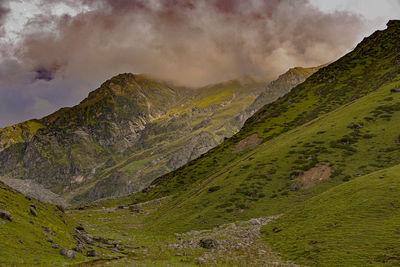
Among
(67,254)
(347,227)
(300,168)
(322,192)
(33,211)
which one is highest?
(33,211)

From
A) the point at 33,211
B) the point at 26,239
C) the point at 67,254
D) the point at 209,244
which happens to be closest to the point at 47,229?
the point at 33,211

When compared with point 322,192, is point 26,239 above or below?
above

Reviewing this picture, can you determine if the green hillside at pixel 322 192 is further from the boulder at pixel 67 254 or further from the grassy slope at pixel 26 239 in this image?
the grassy slope at pixel 26 239

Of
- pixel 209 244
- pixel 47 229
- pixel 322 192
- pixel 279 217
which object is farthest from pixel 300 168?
pixel 47 229

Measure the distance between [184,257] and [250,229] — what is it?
18.1 metres

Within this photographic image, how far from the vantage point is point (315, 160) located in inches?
3105

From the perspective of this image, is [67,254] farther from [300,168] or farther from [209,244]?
[300,168]

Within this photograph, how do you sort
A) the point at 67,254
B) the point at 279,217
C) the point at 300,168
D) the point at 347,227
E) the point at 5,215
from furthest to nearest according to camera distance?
the point at 300,168 → the point at 279,217 → the point at 347,227 → the point at 5,215 → the point at 67,254

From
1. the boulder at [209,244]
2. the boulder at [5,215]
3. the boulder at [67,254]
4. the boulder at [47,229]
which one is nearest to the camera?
the boulder at [67,254]

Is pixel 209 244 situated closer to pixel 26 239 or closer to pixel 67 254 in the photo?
pixel 67 254

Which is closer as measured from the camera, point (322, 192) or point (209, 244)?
point (209, 244)

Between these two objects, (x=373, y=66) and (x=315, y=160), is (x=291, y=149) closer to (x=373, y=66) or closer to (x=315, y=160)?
(x=315, y=160)

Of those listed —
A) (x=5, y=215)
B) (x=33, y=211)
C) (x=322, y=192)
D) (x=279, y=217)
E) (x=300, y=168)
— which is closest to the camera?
(x=5, y=215)

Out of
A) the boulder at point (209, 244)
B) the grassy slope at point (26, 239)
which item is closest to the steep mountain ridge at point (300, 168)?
the boulder at point (209, 244)
